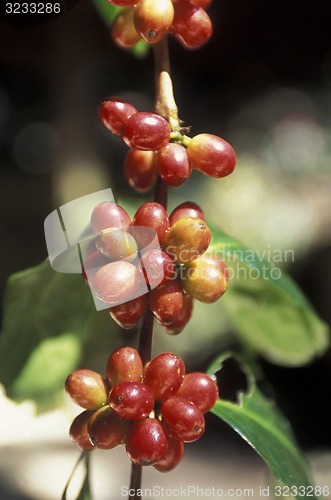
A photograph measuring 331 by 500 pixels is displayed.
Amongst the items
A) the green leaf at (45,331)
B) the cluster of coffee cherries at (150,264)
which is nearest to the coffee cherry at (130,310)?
the cluster of coffee cherries at (150,264)

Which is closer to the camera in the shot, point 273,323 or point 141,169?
point 141,169

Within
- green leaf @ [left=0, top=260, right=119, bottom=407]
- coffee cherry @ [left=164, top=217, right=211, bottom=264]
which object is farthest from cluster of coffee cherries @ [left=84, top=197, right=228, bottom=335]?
green leaf @ [left=0, top=260, right=119, bottom=407]

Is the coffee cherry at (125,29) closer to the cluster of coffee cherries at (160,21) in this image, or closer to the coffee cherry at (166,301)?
the cluster of coffee cherries at (160,21)

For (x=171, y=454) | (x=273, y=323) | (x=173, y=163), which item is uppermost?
(x=173, y=163)

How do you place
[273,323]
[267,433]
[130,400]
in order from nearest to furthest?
[130,400], [267,433], [273,323]

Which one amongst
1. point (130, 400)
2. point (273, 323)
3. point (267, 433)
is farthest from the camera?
point (273, 323)

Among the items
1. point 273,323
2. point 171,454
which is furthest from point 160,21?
point 273,323

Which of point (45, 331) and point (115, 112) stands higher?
point (115, 112)

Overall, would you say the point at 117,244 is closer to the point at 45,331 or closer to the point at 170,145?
the point at 170,145
